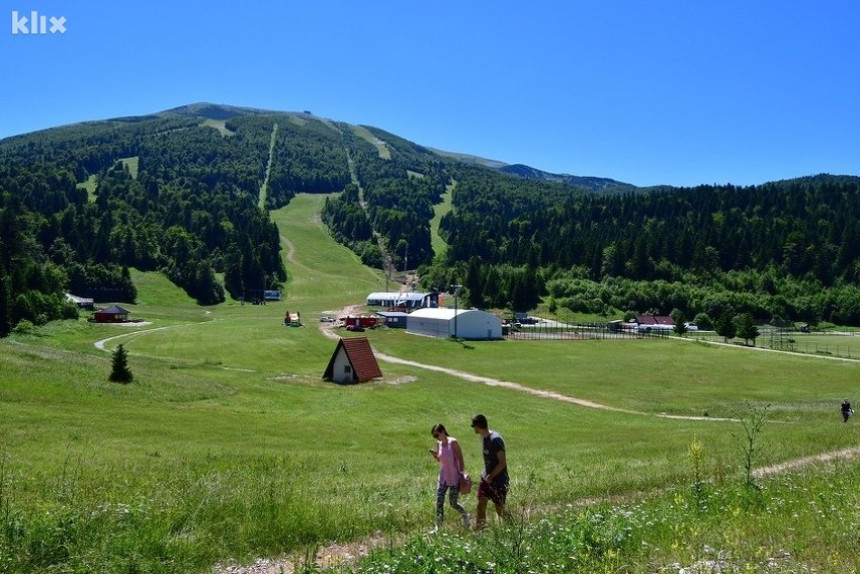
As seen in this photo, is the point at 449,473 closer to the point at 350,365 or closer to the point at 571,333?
the point at 350,365

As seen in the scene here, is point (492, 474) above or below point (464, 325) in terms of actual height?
above

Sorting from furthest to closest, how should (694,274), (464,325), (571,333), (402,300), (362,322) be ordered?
1. (694,274)
2. (402,300)
3. (571,333)
4. (362,322)
5. (464,325)

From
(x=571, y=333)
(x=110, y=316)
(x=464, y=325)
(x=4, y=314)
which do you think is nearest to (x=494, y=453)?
(x=4, y=314)

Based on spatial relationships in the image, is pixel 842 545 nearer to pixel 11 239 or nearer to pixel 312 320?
pixel 312 320

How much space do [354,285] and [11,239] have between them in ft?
326

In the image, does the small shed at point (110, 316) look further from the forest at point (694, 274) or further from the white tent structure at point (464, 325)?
the forest at point (694, 274)

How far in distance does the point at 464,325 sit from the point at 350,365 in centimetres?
4497

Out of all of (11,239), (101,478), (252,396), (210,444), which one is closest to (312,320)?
(11,239)

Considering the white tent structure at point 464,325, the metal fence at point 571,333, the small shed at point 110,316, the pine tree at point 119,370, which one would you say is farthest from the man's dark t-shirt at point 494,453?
the small shed at point 110,316

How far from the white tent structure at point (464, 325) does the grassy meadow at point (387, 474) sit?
40.3m

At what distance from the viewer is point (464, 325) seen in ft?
317

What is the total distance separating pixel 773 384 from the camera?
58.8m

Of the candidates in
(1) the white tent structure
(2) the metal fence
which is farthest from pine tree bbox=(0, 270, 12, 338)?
(2) the metal fence

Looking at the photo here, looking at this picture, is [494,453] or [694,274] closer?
[494,453]
